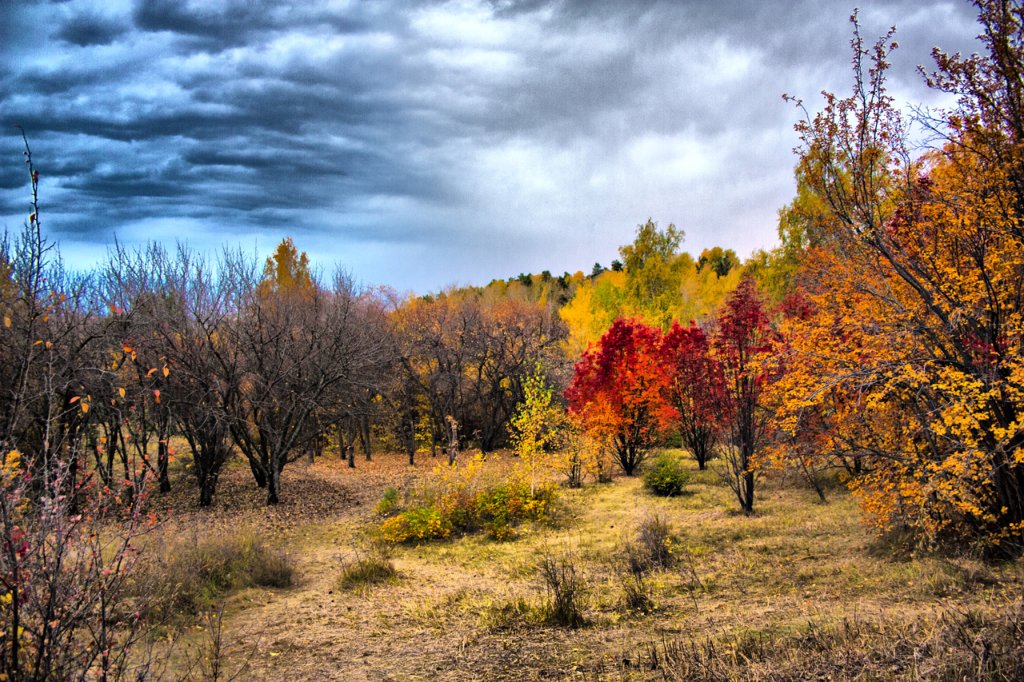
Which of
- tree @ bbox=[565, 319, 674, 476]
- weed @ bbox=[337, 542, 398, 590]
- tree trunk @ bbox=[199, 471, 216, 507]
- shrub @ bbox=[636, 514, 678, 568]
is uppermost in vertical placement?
tree @ bbox=[565, 319, 674, 476]

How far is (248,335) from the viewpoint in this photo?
48.3 feet

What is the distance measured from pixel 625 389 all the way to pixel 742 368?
18.2 feet

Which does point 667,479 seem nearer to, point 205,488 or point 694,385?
point 694,385

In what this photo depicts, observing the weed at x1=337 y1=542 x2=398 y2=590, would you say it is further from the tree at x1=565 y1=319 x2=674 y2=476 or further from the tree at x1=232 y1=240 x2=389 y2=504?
the tree at x1=565 y1=319 x2=674 y2=476

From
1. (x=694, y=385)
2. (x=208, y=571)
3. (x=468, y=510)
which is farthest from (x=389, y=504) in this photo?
(x=694, y=385)

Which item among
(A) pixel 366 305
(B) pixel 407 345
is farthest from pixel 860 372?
(A) pixel 366 305

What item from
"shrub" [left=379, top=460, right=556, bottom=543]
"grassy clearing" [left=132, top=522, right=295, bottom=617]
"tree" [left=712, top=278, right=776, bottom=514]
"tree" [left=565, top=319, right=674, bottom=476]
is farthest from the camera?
"tree" [left=565, top=319, right=674, bottom=476]

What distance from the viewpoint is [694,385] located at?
14586mm

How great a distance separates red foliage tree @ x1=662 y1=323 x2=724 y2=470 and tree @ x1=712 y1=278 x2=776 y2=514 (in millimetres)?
430

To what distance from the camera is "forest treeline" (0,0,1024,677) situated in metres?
6.12

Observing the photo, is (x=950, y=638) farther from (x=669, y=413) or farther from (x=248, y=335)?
(x=248, y=335)

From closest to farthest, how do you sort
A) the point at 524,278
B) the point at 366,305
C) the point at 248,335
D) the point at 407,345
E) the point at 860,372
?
1. the point at 860,372
2. the point at 248,335
3. the point at 407,345
4. the point at 366,305
5. the point at 524,278

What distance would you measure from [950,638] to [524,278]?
69.1 m

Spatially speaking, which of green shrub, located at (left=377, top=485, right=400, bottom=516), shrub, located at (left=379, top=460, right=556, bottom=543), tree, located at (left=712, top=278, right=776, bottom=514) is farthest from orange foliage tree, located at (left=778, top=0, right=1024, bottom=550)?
green shrub, located at (left=377, top=485, right=400, bottom=516)
